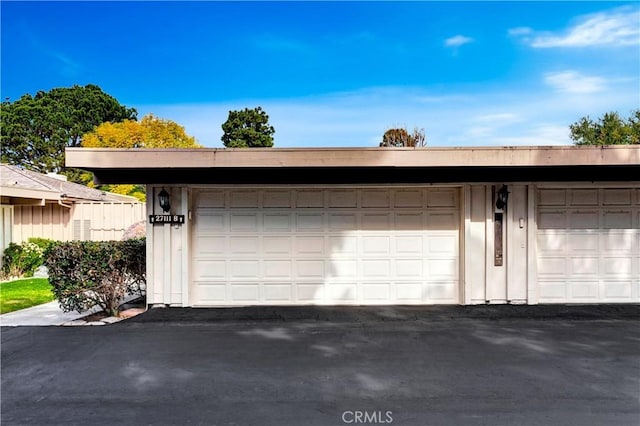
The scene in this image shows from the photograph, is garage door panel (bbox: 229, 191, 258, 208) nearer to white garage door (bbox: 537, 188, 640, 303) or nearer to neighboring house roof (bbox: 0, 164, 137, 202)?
white garage door (bbox: 537, 188, 640, 303)

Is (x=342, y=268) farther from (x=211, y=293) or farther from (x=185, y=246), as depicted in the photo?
(x=185, y=246)

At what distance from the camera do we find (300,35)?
14516 mm

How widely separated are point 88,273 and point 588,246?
883cm

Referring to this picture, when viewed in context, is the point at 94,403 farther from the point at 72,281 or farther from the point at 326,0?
the point at 326,0

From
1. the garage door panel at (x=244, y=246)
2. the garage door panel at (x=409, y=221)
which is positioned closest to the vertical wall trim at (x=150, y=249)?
the garage door panel at (x=244, y=246)

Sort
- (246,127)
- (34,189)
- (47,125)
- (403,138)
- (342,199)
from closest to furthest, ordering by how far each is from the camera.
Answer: (342,199), (34,189), (403,138), (47,125), (246,127)

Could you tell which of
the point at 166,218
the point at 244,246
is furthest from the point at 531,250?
the point at 166,218

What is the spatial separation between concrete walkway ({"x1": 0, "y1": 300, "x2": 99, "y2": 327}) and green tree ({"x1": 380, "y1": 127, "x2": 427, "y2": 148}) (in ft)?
53.2

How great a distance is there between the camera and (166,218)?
6926 millimetres

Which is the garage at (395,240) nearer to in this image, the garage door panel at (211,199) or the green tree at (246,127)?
the garage door panel at (211,199)

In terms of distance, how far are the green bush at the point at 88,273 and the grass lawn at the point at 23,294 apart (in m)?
1.87

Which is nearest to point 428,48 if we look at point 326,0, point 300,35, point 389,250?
point 300,35

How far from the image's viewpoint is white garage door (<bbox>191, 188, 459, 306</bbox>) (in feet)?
23.6

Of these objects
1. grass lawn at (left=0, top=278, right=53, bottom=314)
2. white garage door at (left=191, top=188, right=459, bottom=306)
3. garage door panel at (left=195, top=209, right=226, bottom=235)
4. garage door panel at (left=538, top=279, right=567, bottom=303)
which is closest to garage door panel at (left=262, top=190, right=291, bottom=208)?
white garage door at (left=191, top=188, right=459, bottom=306)
